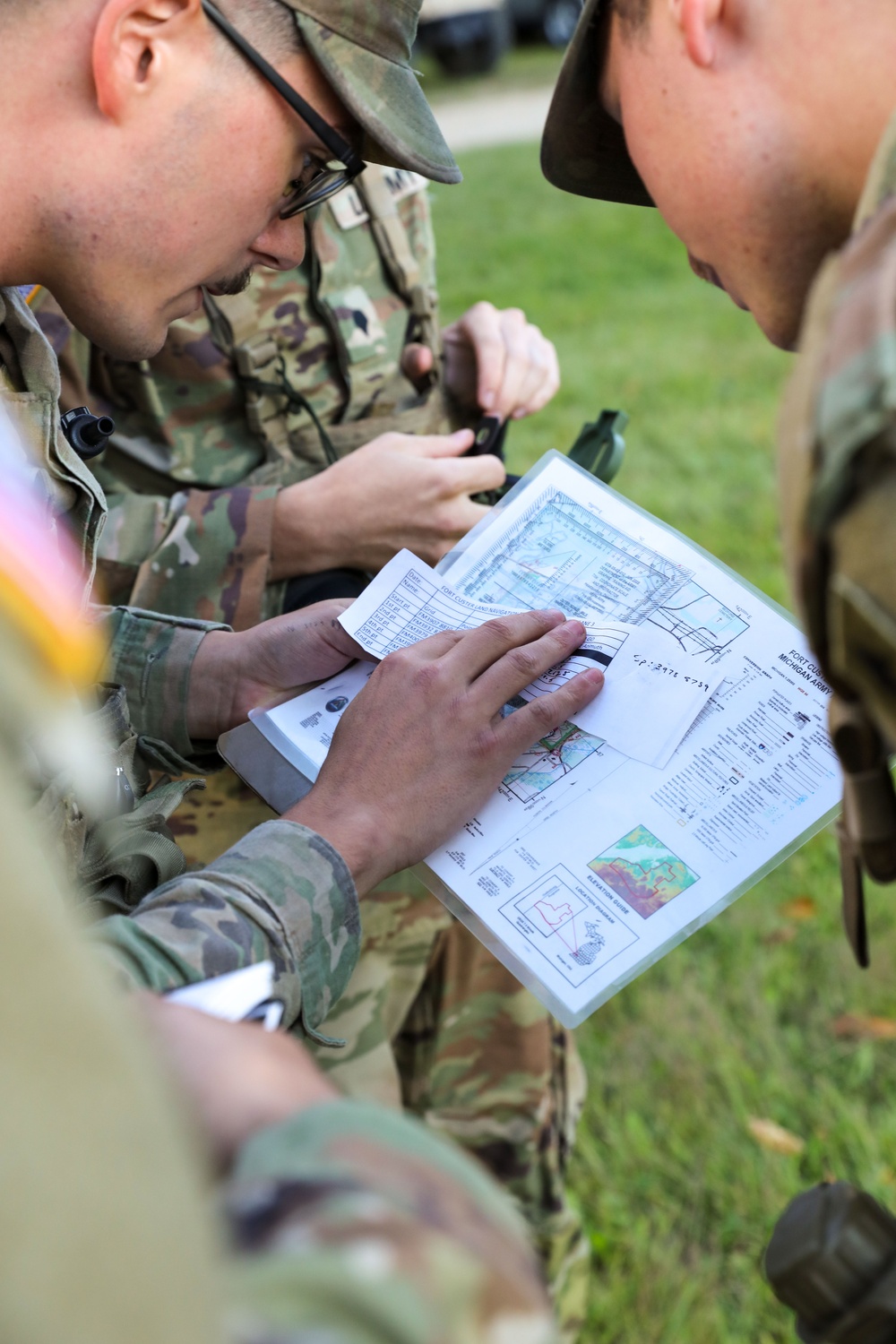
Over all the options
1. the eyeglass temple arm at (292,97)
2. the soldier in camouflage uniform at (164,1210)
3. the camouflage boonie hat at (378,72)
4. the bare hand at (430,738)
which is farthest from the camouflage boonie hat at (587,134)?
the soldier in camouflage uniform at (164,1210)

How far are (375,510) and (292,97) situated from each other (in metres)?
0.67

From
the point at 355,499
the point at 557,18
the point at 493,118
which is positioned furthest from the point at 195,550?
the point at 557,18

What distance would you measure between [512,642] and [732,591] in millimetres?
307

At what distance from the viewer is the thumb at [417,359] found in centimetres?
226

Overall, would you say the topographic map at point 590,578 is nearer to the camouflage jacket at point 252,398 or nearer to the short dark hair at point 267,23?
the camouflage jacket at point 252,398

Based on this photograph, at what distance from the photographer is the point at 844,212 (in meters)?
1.17

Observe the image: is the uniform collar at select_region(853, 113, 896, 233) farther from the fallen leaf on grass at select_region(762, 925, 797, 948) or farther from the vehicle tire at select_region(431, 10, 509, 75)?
the vehicle tire at select_region(431, 10, 509, 75)

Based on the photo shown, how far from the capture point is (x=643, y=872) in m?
1.37

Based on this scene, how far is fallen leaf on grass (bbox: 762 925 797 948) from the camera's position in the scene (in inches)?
110

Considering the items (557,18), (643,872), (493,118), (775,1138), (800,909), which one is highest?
(643,872)

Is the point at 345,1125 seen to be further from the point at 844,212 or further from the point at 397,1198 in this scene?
the point at 844,212

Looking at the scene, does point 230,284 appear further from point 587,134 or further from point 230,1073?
Result: point 230,1073

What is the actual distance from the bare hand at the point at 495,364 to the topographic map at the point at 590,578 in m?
0.61

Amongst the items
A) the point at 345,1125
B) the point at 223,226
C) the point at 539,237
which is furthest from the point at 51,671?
the point at 539,237
